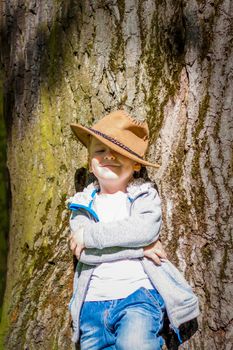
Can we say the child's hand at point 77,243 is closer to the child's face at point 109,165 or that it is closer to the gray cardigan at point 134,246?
the gray cardigan at point 134,246

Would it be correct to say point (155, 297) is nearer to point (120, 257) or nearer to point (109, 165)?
point (120, 257)

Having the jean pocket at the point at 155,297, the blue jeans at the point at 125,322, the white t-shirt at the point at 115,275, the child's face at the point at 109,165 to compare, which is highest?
the child's face at the point at 109,165

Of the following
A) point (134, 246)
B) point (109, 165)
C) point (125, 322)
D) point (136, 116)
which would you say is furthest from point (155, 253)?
point (136, 116)

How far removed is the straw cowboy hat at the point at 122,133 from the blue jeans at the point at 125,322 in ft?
2.26

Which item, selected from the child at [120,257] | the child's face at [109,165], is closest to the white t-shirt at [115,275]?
the child at [120,257]

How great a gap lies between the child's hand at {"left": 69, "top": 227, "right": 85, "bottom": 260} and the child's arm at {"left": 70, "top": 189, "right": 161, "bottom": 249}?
4cm

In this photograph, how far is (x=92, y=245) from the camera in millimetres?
3234

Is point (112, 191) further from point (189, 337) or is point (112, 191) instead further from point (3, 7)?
point (3, 7)

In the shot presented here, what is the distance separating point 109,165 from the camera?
333 centimetres

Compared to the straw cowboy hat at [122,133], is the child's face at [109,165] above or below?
below

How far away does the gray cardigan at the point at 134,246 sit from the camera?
3.21 metres

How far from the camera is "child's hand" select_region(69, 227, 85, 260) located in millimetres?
3307

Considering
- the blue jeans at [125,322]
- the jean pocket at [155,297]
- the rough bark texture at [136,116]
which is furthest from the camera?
the rough bark texture at [136,116]

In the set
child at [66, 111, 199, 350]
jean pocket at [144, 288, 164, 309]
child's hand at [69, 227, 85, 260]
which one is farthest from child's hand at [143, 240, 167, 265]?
child's hand at [69, 227, 85, 260]
